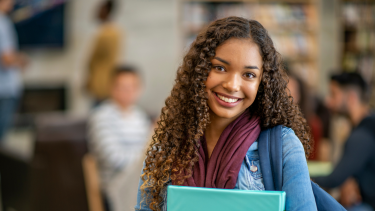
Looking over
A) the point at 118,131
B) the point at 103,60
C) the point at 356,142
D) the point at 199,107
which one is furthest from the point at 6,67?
the point at 199,107

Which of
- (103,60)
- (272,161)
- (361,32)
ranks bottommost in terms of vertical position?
(272,161)

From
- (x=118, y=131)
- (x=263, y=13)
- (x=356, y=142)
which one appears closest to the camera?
(x=356, y=142)

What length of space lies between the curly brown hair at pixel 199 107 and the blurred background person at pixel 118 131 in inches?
52.8

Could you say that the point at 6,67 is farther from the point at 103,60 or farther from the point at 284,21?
the point at 284,21

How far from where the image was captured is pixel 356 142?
1.93 metres

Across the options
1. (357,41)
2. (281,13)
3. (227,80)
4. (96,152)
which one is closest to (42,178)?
(96,152)

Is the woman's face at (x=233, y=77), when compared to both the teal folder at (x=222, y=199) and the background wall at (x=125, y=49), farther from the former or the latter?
the background wall at (x=125, y=49)

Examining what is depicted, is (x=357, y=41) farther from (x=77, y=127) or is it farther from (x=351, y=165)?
(x=77, y=127)

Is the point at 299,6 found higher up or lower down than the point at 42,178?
higher up

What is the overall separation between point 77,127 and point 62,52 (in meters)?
2.96

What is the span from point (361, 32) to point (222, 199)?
201 inches

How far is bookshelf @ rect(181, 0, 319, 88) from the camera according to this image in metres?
4.77

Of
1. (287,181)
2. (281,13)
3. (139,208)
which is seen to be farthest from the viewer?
(281,13)

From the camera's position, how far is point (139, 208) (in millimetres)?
858
